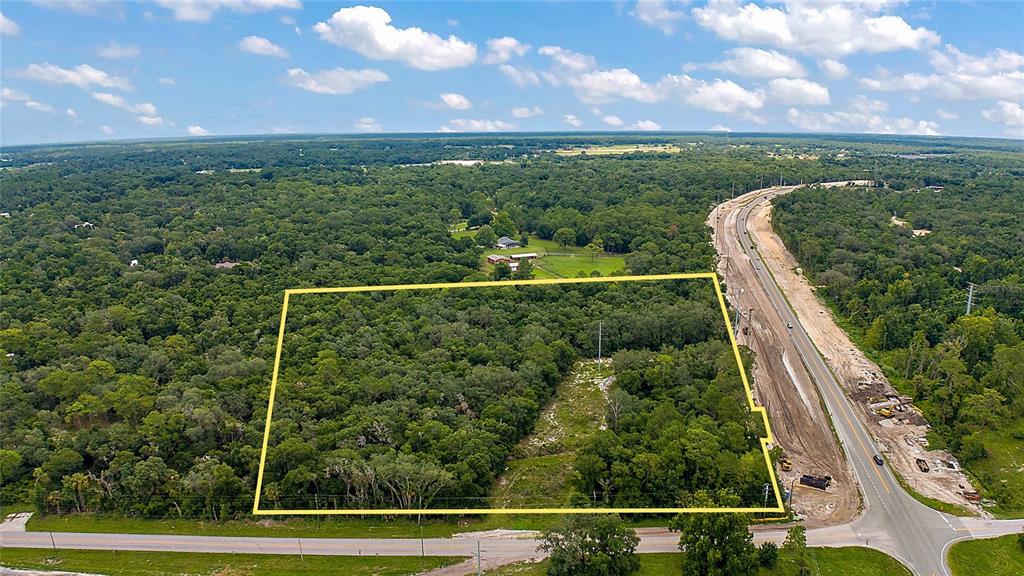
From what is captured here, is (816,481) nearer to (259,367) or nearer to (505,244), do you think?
(259,367)

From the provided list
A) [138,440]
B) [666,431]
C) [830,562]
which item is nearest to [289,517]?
[138,440]

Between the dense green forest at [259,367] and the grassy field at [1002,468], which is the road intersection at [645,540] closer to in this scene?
the grassy field at [1002,468]

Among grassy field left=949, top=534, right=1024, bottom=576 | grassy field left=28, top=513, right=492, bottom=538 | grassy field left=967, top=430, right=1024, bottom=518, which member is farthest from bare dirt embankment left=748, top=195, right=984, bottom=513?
grassy field left=28, top=513, right=492, bottom=538

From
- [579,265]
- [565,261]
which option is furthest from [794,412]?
[565,261]

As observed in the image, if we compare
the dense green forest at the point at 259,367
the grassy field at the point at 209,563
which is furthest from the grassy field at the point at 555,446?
the grassy field at the point at 209,563

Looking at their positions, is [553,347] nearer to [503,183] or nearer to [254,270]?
[254,270]
